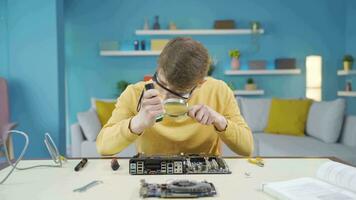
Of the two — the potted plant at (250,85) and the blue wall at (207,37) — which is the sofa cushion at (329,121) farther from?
the blue wall at (207,37)

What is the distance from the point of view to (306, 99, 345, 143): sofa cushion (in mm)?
3297

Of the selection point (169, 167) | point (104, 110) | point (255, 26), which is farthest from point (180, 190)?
point (255, 26)

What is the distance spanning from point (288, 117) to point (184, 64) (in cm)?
305

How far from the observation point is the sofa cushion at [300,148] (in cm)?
293

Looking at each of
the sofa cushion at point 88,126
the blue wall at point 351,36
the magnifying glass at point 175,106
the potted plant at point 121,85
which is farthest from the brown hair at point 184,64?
the blue wall at point 351,36

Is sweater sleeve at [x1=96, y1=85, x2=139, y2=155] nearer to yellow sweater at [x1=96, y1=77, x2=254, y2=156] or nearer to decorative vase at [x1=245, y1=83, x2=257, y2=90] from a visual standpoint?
yellow sweater at [x1=96, y1=77, x2=254, y2=156]

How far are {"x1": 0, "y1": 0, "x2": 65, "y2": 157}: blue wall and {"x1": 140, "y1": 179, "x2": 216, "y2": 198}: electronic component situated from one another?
2.89 metres

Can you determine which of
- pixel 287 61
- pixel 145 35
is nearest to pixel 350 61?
pixel 287 61

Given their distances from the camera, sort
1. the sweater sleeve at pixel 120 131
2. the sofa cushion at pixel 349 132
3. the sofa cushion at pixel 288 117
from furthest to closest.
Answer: the sofa cushion at pixel 288 117 → the sofa cushion at pixel 349 132 → the sweater sleeve at pixel 120 131

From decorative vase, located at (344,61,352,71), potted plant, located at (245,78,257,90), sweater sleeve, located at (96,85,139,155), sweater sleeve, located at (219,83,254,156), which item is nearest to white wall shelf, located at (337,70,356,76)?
decorative vase, located at (344,61,352,71)

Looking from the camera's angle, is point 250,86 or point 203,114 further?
point 250,86

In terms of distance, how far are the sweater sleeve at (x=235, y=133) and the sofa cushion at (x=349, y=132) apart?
6.60ft

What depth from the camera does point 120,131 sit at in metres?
1.37

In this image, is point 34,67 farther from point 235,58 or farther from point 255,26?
point 255,26
